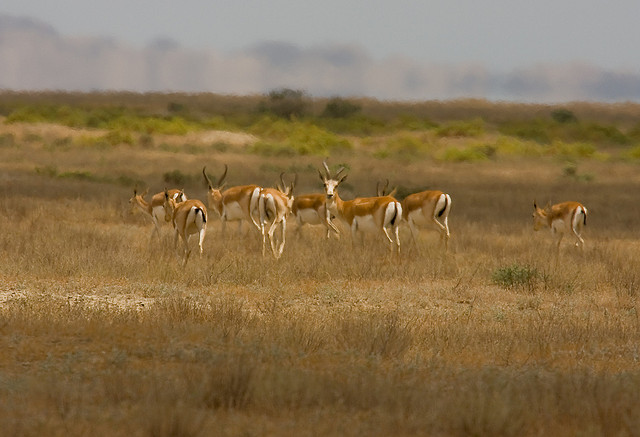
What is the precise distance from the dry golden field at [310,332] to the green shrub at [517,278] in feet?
A: 0.06

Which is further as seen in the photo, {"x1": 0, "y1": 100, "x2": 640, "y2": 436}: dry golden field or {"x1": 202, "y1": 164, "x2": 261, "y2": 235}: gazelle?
{"x1": 202, "y1": 164, "x2": 261, "y2": 235}: gazelle

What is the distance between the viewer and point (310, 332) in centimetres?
741

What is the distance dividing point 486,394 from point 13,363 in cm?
345

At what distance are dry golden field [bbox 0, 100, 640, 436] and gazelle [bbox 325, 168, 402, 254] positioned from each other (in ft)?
1.44

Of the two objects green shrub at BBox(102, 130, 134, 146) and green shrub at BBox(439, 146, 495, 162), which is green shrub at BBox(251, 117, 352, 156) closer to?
green shrub at BBox(439, 146, 495, 162)

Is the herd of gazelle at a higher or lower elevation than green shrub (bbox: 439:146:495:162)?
higher

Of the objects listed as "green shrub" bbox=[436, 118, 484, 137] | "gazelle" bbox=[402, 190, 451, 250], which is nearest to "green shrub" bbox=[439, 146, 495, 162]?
"green shrub" bbox=[436, 118, 484, 137]

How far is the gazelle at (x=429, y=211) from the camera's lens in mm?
15227

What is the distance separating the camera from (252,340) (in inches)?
274

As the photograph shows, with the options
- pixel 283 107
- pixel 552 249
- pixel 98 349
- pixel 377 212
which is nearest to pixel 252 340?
pixel 98 349

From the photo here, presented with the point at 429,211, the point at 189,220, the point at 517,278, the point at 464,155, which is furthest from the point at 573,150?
the point at 517,278

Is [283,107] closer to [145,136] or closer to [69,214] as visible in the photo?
[145,136]

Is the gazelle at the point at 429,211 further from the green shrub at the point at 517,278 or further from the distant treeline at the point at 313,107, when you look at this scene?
the distant treeline at the point at 313,107

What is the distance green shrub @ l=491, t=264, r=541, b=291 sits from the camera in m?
11.4
